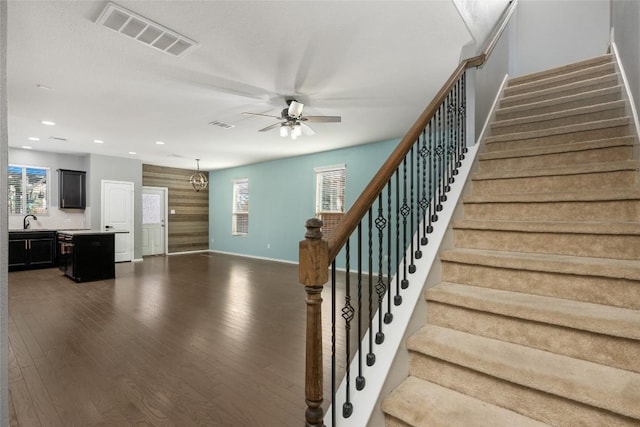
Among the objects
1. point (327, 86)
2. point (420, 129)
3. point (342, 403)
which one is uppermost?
point (327, 86)

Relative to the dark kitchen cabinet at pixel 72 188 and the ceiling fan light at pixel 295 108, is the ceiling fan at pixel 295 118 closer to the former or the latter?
the ceiling fan light at pixel 295 108

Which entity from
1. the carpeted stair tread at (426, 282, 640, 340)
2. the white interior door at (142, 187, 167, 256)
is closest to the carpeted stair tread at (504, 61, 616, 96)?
the carpeted stair tread at (426, 282, 640, 340)

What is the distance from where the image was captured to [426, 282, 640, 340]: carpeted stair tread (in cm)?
133

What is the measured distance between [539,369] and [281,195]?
7495 mm

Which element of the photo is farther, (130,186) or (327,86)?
(130,186)

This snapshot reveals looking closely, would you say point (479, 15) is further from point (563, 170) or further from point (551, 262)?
point (551, 262)

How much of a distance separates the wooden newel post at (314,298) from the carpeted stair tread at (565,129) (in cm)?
270

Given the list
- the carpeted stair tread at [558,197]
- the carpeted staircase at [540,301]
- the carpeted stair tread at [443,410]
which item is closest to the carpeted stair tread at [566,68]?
the carpeted staircase at [540,301]

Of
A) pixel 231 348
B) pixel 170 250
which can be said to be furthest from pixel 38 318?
pixel 170 250

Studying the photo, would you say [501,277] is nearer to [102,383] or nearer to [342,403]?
[342,403]

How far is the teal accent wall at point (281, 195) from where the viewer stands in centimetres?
683

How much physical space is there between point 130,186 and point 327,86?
22.9 ft

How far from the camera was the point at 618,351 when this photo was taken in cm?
132

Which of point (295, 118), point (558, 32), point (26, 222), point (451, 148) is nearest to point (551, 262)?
point (451, 148)
